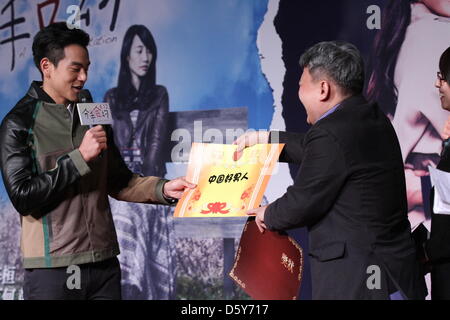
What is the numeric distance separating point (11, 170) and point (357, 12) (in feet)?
8.16

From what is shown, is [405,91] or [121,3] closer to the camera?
[405,91]

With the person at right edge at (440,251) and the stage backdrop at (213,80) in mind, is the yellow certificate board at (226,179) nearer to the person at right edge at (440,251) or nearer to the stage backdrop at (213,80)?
the person at right edge at (440,251)

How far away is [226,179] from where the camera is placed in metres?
2.33

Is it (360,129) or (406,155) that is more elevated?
(360,129)

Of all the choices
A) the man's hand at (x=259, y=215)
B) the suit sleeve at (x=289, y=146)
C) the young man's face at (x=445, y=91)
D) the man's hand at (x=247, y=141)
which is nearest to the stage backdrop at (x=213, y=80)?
the young man's face at (x=445, y=91)

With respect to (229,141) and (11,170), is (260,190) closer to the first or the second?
(11,170)

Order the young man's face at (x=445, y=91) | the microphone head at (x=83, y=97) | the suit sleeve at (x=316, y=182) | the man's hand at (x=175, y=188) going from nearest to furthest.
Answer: the suit sleeve at (x=316, y=182)
the microphone head at (x=83, y=97)
the man's hand at (x=175, y=188)
the young man's face at (x=445, y=91)

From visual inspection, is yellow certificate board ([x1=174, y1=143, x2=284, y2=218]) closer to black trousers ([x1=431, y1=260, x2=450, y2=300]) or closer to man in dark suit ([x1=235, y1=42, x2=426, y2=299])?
man in dark suit ([x1=235, y1=42, x2=426, y2=299])

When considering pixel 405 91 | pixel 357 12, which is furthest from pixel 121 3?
pixel 405 91

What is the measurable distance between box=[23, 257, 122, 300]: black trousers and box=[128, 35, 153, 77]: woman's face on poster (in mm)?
2552

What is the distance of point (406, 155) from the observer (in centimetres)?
381

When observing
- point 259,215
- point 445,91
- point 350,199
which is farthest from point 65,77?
point 445,91

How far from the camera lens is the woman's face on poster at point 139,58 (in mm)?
4641

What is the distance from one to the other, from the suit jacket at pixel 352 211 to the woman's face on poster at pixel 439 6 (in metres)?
1.90
